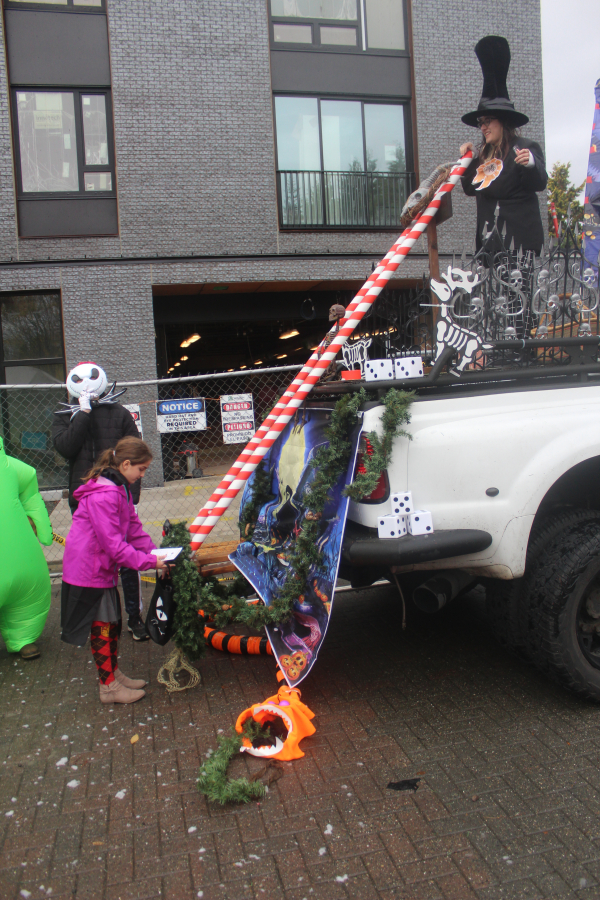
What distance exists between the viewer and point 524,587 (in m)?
3.32

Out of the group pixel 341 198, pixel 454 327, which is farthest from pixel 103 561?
pixel 341 198

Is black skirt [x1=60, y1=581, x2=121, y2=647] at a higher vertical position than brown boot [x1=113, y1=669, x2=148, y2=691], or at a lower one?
higher

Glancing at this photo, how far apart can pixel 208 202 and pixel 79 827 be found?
1151cm

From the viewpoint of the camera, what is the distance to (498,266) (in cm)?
370

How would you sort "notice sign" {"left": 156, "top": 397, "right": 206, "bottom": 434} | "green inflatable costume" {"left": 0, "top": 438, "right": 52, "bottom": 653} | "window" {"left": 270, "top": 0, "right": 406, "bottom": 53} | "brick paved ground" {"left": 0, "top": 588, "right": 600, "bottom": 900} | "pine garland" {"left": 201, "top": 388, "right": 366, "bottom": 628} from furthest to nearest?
"window" {"left": 270, "top": 0, "right": 406, "bottom": 53}
"notice sign" {"left": 156, "top": 397, "right": 206, "bottom": 434}
"green inflatable costume" {"left": 0, "top": 438, "right": 52, "bottom": 653}
"pine garland" {"left": 201, "top": 388, "right": 366, "bottom": 628}
"brick paved ground" {"left": 0, "top": 588, "right": 600, "bottom": 900}

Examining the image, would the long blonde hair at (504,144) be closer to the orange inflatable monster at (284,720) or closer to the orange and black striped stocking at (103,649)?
the orange inflatable monster at (284,720)

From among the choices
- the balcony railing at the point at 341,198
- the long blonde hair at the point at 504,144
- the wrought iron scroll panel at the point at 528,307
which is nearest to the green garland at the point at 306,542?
the wrought iron scroll panel at the point at 528,307

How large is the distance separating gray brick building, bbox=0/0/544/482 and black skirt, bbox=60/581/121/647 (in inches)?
353

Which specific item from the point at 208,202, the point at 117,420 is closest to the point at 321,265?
the point at 208,202

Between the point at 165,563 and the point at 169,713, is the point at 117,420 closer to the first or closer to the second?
the point at 165,563

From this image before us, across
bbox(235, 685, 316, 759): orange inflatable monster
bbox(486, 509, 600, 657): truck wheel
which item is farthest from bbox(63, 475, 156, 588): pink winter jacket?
bbox(486, 509, 600, 657): truck wheel

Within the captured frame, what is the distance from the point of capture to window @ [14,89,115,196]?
1192 cm

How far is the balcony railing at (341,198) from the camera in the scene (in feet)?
42.7

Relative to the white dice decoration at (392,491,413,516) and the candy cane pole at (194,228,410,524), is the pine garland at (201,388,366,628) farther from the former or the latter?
the candy cane pole at (194,228,410,524)
